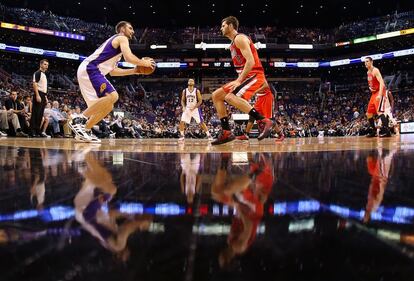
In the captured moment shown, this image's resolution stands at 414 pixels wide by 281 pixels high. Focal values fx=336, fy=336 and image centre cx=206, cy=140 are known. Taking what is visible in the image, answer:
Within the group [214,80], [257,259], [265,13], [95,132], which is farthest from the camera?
[214,80]

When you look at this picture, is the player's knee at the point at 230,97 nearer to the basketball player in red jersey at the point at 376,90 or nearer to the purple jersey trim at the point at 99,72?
the purple jersey trim at the point at 99,72

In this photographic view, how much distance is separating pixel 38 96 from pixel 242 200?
7.95 meters

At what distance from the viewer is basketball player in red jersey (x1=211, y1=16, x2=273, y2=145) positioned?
455 centimetres

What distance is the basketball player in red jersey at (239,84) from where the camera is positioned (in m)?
4.55

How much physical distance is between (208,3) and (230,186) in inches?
1050

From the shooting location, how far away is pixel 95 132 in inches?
424

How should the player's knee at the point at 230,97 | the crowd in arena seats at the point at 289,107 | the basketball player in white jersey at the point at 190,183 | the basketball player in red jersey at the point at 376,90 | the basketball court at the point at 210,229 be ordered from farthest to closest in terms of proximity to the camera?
the crowd in arena seats at the point at 289,107, the basketball player in red jersey at the point at 376,90, the player's knee at the point at 230,97, the basketball player in white jersey at the point at 190,183, the basketball court at the point at 210,229

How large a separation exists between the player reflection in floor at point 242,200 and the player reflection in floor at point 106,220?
19 cm

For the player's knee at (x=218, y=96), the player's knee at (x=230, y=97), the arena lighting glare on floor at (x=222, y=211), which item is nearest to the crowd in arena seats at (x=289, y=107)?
the player's knee at (x=218, y=96)

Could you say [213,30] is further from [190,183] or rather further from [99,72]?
[190,183]

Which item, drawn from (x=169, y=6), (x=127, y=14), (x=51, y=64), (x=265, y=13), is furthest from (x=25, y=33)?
(x=265, y=13)

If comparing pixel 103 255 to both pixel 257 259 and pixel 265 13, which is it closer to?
pixel 257 259

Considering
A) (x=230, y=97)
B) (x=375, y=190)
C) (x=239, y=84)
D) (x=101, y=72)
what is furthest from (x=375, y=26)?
(x=375, y=190)

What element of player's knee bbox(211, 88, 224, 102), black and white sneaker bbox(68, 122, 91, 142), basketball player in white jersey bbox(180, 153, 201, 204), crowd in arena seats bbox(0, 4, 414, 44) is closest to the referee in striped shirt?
black and white sneaker bbox(68, 122, 91, 142)
